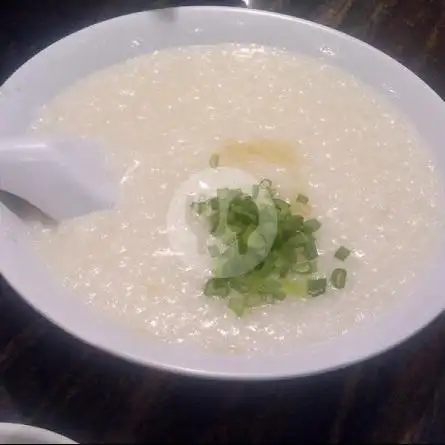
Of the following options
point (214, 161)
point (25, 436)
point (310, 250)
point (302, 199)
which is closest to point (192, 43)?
point (214, 161)

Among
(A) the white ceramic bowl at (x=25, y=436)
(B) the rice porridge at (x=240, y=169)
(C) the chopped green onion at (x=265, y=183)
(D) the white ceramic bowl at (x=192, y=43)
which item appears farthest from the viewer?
(C) the chopped green onion at (x=265, y=183)

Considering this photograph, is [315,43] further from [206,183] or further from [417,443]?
[417,443]

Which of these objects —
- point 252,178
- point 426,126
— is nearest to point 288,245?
point 252,178

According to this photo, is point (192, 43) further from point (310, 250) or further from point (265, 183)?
point (310, 250)

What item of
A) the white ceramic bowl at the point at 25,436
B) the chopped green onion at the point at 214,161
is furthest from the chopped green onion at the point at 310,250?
the white ceramic bowl at the point at 25,436

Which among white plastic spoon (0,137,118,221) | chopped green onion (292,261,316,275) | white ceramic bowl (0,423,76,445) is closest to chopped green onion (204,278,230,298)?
chopped green onion (292,261,316,275)

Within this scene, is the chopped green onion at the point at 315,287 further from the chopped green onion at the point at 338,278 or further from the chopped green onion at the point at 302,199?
the chopped green onion at the point at 302,199

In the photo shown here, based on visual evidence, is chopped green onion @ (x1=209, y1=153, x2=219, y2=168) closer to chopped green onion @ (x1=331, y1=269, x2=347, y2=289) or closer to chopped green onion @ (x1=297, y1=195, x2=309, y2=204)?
chopped green onion @ (x1=297, y1=195, x2=309, y2=204)
